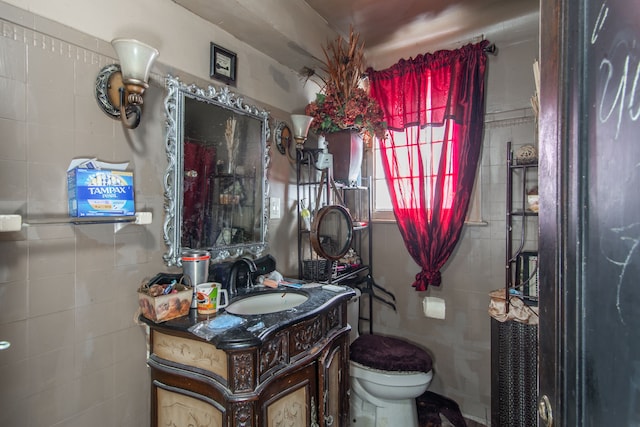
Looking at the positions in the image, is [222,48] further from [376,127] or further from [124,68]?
[376,127]

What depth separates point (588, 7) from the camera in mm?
492

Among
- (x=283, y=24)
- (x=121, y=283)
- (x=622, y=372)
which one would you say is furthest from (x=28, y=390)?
(x=283, y=24)

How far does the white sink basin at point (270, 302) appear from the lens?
5.00 ft

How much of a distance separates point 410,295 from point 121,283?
185 centimetres

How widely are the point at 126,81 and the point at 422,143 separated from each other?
1.82 metres

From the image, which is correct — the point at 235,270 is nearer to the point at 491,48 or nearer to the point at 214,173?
the point at 214,173

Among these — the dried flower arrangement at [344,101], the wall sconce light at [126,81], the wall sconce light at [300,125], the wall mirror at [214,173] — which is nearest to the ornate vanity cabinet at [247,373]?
the wall mirror at [214,173]

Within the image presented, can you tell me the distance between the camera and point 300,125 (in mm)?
A: 1943

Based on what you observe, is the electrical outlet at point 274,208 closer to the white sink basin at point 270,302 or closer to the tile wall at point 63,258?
the white sink basin at point 270,302

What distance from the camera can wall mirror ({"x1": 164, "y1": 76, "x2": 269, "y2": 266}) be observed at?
54.9 inches

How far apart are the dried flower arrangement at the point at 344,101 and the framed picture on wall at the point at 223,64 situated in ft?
1.77

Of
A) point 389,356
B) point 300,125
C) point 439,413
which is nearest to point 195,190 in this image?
point 300,125

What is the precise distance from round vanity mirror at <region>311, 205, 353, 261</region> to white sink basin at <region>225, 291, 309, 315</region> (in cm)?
35

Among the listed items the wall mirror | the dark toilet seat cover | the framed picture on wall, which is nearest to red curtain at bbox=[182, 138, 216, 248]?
the wall mirror
